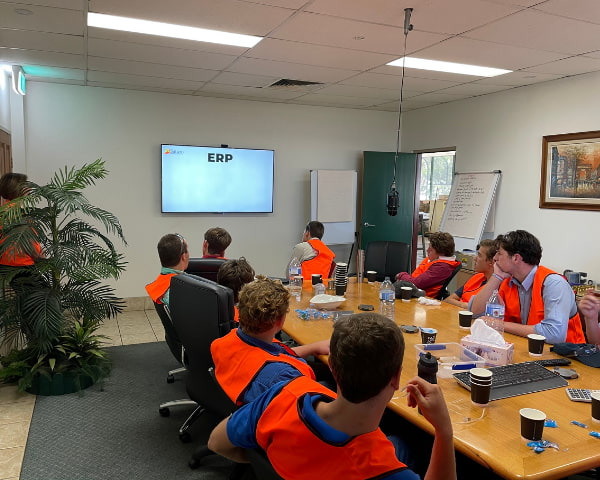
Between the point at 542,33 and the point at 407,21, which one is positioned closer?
the point at 407,21

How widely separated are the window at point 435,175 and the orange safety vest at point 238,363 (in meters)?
9.19

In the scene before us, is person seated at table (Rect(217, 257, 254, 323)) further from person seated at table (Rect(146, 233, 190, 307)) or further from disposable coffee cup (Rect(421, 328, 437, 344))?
disposable coffee cup (Rect(421, 328, 437, 344))

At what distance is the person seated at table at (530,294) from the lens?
2.44 metres

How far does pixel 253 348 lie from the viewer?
5.57 feet

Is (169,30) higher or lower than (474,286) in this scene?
higher

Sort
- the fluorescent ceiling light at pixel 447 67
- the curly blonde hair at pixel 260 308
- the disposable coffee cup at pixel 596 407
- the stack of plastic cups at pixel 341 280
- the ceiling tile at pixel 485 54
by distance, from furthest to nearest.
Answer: the fluorescent ceiling light at pixel 447 67
the ceiling tile at pixel 485 54
the stack of plastic cups at pixel 341 280
the curly blonde hair at pixel 260 308
the disposable coffee cup at pixel 596 407

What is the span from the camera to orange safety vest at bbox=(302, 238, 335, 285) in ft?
14.3

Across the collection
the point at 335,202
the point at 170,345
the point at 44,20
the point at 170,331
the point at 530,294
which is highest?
the point at 44,20

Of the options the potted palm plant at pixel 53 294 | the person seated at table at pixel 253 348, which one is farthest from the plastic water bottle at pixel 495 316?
the potted palm plant at pixel 53 294

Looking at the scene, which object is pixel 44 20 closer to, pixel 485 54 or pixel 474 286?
pixel 485 54

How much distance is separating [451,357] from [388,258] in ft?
10.1

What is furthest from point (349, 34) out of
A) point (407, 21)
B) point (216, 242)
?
point (216, 242)

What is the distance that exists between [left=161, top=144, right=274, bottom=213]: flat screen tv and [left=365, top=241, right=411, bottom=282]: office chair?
1.75 metres

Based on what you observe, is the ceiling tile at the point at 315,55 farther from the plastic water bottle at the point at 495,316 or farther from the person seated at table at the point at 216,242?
the plastic water bottle at the point at 495,316
